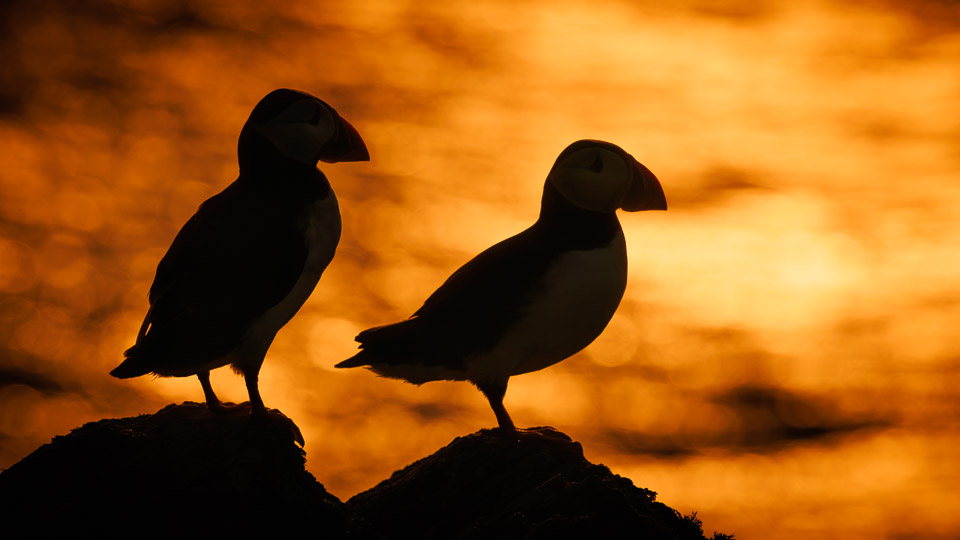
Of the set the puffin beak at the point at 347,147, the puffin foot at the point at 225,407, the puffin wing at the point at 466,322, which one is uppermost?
the puffin beak at the point at 347,147

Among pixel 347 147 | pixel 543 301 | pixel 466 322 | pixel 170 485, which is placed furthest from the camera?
pixel 466 322

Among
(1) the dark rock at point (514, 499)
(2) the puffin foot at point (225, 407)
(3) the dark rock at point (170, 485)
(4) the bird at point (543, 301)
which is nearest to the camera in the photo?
(3) the dark rock at point (170, 485)

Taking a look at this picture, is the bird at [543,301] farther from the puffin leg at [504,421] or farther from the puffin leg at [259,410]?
the puffin leg at [259,410]

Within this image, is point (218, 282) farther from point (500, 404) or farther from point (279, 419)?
point (500, 404)

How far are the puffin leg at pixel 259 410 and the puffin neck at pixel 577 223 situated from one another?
6.75ft

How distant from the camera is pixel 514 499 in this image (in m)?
6.66

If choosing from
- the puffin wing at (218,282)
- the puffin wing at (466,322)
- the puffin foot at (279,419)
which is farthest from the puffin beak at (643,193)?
the puffin foot at (279,419)

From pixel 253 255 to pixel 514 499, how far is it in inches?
83.2

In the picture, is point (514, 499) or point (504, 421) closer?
point (514, 499)

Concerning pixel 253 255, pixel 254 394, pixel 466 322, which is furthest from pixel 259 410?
pixel 466 322

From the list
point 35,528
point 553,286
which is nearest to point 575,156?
point 553,286

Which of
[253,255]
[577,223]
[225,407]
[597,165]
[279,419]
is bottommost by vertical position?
[279,419]

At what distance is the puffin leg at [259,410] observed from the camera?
642 cm

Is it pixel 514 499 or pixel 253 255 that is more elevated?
pixel 253 255
